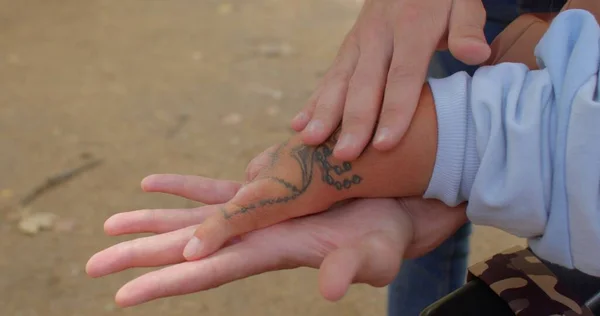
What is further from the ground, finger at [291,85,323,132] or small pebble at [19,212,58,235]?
small pebble at [19,212,58,235]

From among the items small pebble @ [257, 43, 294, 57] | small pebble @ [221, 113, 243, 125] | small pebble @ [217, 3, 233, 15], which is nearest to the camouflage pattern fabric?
small pebble @ [221, 113, 243, 125]

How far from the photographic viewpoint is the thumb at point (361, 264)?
52cm

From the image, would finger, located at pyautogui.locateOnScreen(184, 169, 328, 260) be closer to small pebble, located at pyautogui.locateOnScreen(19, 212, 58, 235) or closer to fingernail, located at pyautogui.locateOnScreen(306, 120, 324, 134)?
fingernail, located at pyautogui.locateOnScreen(306, 120, 324, 134)

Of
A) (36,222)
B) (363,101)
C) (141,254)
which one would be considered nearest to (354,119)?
(363,101)

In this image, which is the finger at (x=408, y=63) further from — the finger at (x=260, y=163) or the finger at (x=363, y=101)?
the finger at (x=260, y=163)

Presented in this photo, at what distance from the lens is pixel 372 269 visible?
58 cm

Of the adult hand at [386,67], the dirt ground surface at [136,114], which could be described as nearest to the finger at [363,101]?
the adult hand at [386,67]

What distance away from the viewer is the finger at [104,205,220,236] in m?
0.66

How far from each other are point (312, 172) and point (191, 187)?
0.14 metres

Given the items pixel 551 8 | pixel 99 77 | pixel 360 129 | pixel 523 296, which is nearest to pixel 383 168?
pixel 360 129

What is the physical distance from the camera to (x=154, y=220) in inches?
26.5

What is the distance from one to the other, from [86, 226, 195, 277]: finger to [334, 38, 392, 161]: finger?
0.17 metres

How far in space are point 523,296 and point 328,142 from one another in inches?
9.2

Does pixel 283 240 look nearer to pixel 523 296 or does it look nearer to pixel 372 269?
pixel 372 269
